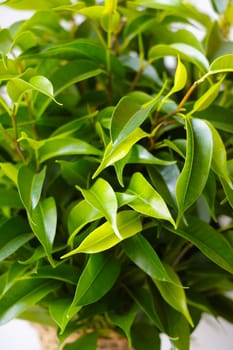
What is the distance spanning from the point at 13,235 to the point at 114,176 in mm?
140

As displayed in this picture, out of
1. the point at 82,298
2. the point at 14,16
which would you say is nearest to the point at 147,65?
the point at 82,298

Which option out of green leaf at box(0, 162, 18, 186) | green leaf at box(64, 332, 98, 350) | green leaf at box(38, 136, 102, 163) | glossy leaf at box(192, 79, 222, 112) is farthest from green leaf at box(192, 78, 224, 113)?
Result: green leaf at box(64, 332, 98, 350)

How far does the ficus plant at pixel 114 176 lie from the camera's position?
57 cm

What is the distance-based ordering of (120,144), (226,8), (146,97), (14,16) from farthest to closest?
(14,16) → (226,8) → (146,97) → (120,144)

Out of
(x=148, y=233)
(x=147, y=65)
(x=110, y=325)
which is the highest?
(x=147, y=65)

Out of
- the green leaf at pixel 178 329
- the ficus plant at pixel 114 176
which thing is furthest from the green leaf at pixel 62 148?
the green leaf at pixel 178 329

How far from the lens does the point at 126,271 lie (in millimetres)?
727

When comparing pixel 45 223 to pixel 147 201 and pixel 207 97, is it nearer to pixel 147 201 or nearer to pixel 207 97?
pixel 147 201

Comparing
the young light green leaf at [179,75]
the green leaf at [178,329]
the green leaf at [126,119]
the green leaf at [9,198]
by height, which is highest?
the young light green leaf at [179,75]

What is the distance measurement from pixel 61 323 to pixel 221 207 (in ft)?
0.80

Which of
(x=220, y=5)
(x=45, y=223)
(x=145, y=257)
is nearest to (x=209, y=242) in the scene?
(x=145, y=257)

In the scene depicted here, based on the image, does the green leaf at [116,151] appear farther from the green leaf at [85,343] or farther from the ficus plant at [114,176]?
the green leaf at [85,343]

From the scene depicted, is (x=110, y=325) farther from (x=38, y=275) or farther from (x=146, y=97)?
(x=146, y=97)

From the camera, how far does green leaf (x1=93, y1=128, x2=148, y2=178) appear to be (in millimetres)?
538
